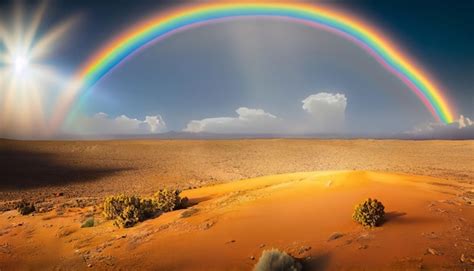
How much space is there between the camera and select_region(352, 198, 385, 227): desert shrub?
9742mm

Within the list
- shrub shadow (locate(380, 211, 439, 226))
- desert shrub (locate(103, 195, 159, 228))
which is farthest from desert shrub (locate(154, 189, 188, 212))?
shrub shadow (locate(380, 211, 439, 226))

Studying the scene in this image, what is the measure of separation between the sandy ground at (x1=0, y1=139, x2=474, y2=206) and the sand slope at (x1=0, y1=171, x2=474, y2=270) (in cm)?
1408

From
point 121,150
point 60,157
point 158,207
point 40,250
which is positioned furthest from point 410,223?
point 121,150

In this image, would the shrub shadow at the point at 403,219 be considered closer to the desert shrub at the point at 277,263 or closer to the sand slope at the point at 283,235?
the sand slope at the point at 283,235

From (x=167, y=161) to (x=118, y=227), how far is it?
127ft

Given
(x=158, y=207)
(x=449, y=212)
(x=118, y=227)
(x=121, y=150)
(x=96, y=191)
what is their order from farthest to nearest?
1. (x=121, y=150)
2. (x=96, y=191)
3. (x=158, y=207)
4. (x=118, y=227)
5. (x=449, y=212)

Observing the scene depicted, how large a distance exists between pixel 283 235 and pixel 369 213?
2.42 m

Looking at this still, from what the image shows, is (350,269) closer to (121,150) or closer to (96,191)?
(96,191)

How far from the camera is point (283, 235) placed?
32.8 feet

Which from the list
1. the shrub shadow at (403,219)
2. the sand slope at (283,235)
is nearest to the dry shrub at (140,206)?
the sand slope at (283,235)

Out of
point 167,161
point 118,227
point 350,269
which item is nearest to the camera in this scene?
point 350,269

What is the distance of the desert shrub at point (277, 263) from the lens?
7.69 metres

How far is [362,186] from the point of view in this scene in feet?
45.4

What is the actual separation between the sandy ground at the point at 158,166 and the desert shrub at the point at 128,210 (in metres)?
11.7
